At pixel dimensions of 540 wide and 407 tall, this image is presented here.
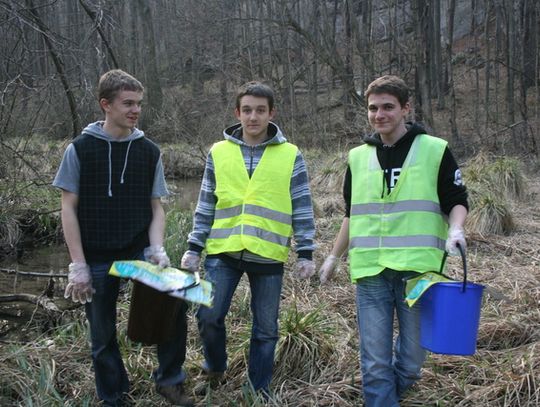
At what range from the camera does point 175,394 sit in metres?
3.36

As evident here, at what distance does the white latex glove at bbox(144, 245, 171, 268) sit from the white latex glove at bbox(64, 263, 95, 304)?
12.8 inches

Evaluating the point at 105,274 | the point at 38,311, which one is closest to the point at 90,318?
the point at 105,274

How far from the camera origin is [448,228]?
310 centimetres

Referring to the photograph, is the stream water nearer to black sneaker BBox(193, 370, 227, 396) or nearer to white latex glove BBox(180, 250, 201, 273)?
black sneaker BBox(193, 370, 227, 396)

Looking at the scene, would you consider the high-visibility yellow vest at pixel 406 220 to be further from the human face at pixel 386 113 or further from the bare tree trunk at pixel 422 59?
the bare tree trunk at pixel 422 59

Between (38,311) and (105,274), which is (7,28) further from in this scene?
(105,274)

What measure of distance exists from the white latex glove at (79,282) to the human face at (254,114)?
3.79 feet

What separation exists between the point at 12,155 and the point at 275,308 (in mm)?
5056

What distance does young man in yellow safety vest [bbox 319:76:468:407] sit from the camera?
3.00 metres

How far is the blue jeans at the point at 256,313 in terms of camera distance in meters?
3.35

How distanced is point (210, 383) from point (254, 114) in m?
1.64

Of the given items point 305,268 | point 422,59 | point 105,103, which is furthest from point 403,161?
point 422,59

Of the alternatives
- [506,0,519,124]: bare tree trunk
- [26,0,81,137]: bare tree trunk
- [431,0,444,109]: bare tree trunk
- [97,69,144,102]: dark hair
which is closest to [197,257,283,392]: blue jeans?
[97,69,144,102]: dark hair

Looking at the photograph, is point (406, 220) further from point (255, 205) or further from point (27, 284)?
point (27, 284)
